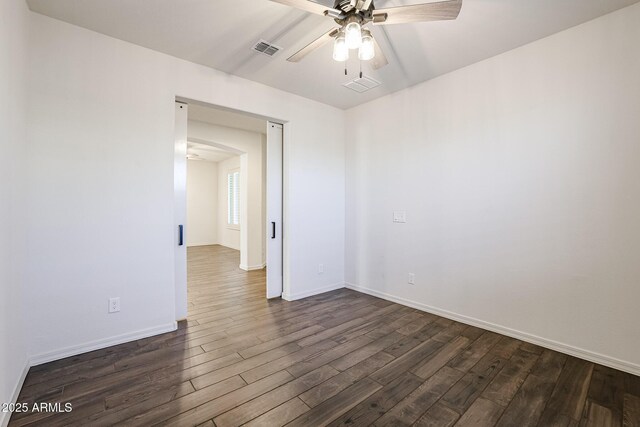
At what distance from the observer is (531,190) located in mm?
2635

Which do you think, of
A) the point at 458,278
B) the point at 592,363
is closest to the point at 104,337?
the point at 458,278

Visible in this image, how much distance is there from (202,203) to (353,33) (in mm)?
8750

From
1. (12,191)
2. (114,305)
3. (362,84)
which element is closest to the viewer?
(12,191)

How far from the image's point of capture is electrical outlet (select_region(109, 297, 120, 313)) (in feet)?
8.32

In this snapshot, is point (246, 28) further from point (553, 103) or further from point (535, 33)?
point (553, 103)

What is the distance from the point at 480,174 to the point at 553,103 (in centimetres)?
84

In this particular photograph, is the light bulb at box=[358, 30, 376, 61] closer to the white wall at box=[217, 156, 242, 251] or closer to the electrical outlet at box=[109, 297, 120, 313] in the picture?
the electrical outlet at box=[109, 297, 120, 313]

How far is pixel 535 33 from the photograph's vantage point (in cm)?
248

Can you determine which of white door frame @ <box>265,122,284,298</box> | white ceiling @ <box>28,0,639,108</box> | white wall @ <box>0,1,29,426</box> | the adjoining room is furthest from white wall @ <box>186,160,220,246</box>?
white wall @ <box>0,1,29,426</box>

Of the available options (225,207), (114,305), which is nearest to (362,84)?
(114,305)

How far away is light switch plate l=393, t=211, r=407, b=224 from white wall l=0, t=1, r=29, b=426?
11.8ft

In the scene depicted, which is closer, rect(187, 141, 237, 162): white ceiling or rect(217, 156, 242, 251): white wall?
rect(187, 141, 237, 162): white ceiling

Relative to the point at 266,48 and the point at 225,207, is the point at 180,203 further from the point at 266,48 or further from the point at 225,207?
the point at 225,207

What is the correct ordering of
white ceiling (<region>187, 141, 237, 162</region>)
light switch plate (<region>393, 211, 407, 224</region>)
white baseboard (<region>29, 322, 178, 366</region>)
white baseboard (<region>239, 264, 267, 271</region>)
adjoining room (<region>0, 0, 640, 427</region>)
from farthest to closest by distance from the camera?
1. white ceiling (<region>187, 141, 237, 162</region>)
2. white baseboard (<region>239, 264, 267, 271</region>)
3. light switch plate (<region>393, 211, 407, 224</region>)
4. white baseboard (<region>29, 322, 178, 366</region>)
5. adjoining room (<region>0, 0, 640, 427</region>)
